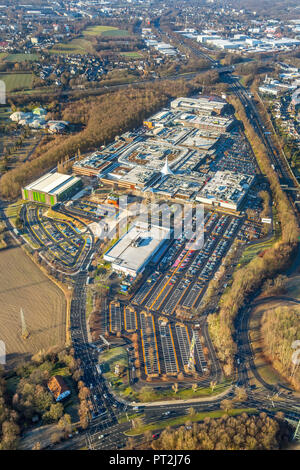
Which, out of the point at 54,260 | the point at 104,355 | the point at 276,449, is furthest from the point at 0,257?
the point at 276,449

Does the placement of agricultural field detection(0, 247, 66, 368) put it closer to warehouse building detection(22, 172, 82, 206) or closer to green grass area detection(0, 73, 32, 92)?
warehouse building detection(22, 172, 82, 206)

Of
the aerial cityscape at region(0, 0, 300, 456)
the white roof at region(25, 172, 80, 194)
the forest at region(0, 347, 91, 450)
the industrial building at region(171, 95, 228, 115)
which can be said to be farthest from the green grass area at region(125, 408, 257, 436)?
the industrial building at region(171, 95, 228, 115)

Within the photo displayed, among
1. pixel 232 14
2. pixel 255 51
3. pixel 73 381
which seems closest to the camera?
pixel 73 381

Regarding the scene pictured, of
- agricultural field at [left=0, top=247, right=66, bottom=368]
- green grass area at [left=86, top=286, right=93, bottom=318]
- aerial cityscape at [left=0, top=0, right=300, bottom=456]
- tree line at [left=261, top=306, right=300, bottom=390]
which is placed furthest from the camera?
green grass area at [left=86, top=286, right=93, bottom=318]

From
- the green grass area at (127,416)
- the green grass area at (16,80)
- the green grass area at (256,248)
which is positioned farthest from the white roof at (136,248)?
the green grass area at (16,80)

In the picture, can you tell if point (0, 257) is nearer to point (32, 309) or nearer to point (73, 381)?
point (32, 309)

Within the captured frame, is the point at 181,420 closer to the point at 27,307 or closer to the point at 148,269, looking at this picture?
the point at 148,269

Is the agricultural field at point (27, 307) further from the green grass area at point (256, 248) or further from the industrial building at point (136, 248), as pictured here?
the green grass area at point (256, 248)
